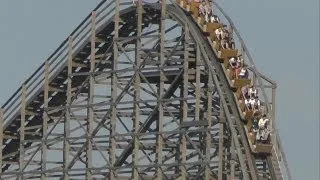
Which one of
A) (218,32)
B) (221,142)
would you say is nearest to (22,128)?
(218,32)

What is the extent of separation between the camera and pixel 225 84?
146 ft

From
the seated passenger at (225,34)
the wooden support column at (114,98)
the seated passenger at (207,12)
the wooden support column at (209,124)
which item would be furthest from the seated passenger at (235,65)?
the wooden support column at (114,98)

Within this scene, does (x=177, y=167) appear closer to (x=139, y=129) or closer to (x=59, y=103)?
(x=139, y=129)

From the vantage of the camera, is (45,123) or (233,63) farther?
(45,123)

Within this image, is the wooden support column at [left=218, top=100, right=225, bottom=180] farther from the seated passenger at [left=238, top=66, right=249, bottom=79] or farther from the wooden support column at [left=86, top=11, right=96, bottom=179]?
the wooden support column at [left=86, top=11, right=96, bottom=179]

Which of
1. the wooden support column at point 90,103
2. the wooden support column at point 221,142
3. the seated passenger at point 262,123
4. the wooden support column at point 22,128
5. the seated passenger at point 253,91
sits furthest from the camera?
the wooden support column at point 22,128

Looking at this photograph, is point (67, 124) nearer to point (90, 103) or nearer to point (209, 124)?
point (90, 103)

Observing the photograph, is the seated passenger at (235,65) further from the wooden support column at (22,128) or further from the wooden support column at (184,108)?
the wooden support column at (22,128)

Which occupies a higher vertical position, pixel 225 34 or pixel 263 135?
pixel 225 34

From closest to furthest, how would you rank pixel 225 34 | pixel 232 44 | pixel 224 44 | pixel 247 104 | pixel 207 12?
pixel 247 104, pixel 224 44, pixel 225 34, pixel 232 44, pixel 207 12

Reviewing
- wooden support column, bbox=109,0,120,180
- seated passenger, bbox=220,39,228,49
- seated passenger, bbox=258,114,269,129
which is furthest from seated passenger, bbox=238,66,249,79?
wooden support column, bbox=109,0,120,180

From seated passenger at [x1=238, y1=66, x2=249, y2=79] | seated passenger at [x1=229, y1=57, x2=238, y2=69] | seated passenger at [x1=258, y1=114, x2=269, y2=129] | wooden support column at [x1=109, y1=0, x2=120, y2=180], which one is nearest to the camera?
seated passenger at [x1=258, y1=114, x2=269, y2=129]

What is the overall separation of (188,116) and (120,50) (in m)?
2.56

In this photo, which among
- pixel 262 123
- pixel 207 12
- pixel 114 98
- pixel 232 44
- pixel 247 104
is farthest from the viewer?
pixel 114 98
